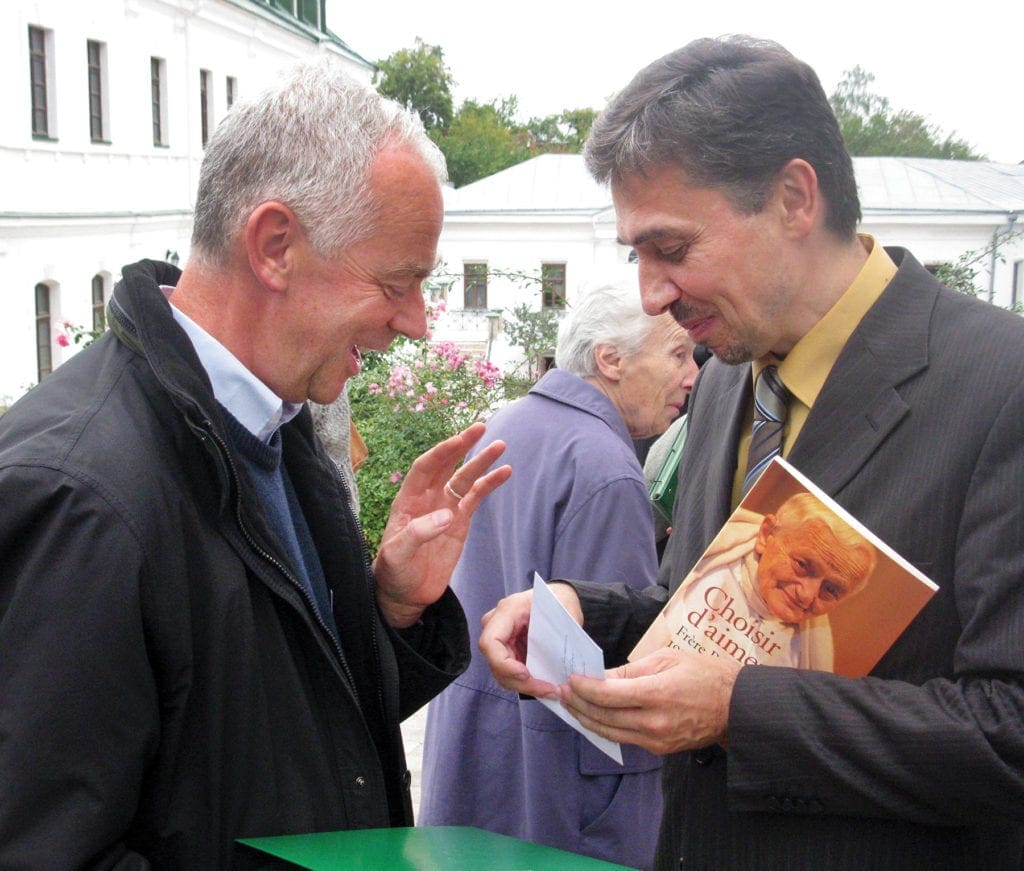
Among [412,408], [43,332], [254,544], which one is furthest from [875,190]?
[254,544]

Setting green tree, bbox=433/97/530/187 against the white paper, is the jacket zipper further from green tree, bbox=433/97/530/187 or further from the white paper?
green tree, bbox=433/97/530/187

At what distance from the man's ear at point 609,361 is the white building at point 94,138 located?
14.6 meters

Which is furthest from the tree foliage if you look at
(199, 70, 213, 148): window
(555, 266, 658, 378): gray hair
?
(555, 266, 658, 378): gray hair

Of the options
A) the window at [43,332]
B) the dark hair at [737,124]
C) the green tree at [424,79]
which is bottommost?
the window at [43,332]

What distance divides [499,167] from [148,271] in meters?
58.6

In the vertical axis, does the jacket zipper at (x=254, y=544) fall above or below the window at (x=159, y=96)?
below

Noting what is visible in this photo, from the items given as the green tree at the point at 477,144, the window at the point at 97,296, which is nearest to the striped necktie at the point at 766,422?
the window at the point at 97,296

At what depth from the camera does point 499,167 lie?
59.0 meters

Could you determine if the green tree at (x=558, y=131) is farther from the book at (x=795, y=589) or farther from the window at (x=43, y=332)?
the book at (x=795, y=589)

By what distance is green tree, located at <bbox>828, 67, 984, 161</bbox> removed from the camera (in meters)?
60.9

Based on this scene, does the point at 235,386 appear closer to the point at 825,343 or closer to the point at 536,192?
the point at 825,343

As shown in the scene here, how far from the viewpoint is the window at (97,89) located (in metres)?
22.2

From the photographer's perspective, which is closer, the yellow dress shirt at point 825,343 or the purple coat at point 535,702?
the yellow dress shirt at point 825,343

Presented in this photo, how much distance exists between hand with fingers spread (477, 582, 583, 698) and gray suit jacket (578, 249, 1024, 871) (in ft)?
1.11
